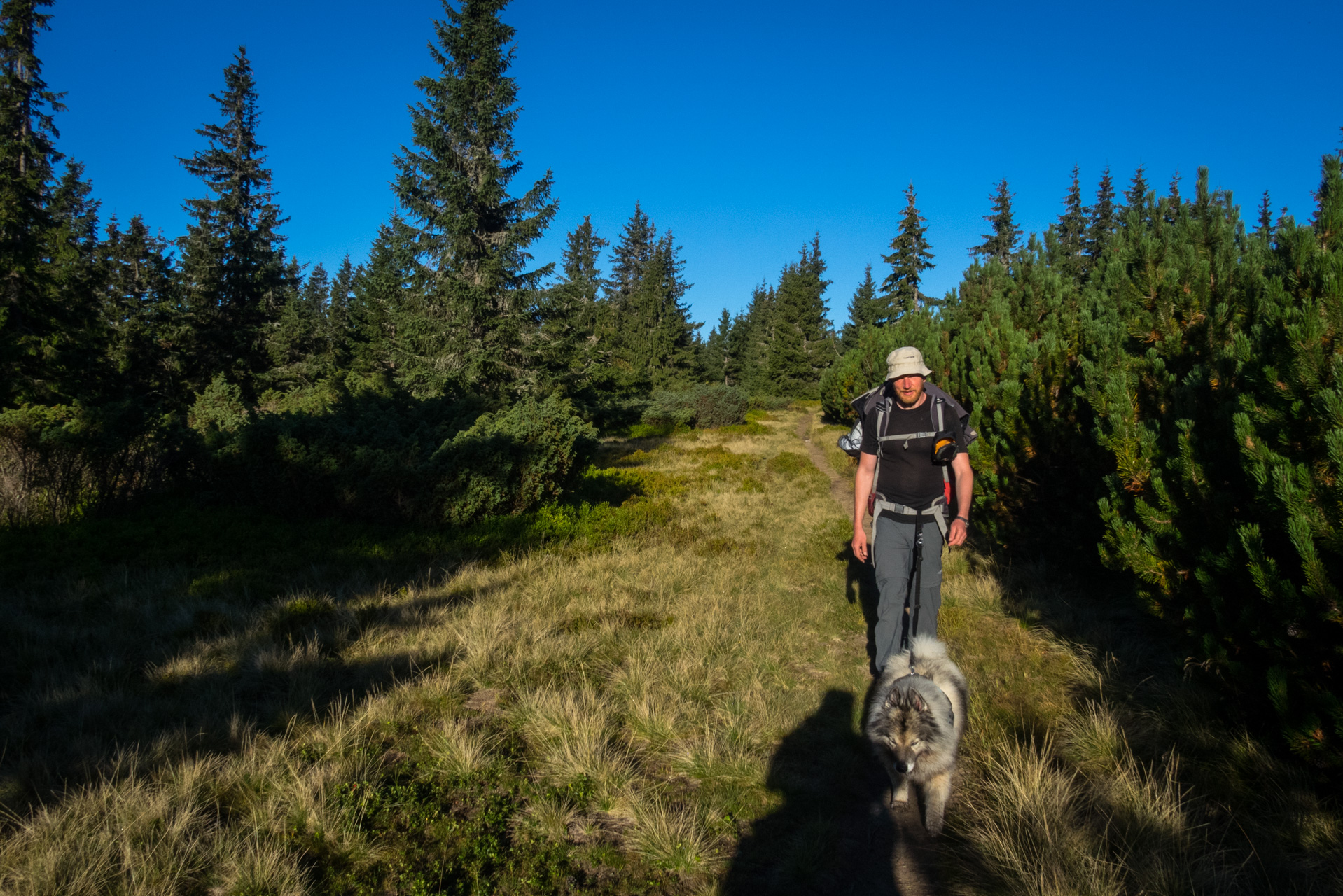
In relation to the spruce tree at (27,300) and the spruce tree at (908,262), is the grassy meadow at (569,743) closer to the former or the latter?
the spruce tree at (27,300)

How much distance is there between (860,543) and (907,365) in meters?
1.30

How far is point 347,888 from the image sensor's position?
103 inches

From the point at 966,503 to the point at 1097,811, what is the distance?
187 centimetres

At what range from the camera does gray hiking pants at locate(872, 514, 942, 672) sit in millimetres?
4254

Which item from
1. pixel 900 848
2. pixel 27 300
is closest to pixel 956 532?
pixel 900 848

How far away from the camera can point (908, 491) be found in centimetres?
420

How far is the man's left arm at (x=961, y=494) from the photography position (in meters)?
4.07

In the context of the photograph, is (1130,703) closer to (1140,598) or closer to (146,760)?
(1140,598)

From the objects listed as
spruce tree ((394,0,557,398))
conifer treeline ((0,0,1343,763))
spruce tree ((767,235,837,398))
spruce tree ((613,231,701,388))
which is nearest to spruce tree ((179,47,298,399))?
conifer treeline ((0,0,1343,763))

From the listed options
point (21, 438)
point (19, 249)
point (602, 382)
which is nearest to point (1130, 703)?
point (21, 438)

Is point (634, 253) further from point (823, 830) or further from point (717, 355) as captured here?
point (823, 830)

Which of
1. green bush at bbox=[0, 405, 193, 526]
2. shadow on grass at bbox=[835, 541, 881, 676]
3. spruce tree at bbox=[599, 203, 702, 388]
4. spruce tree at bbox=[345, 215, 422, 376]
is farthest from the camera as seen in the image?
spruce tree at bbox=[599, 203, 702, 388]

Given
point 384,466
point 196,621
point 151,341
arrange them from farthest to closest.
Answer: point 151,341, point 384,466, point 196,621

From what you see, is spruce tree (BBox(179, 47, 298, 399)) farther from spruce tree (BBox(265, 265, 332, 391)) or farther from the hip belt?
the hip belt
